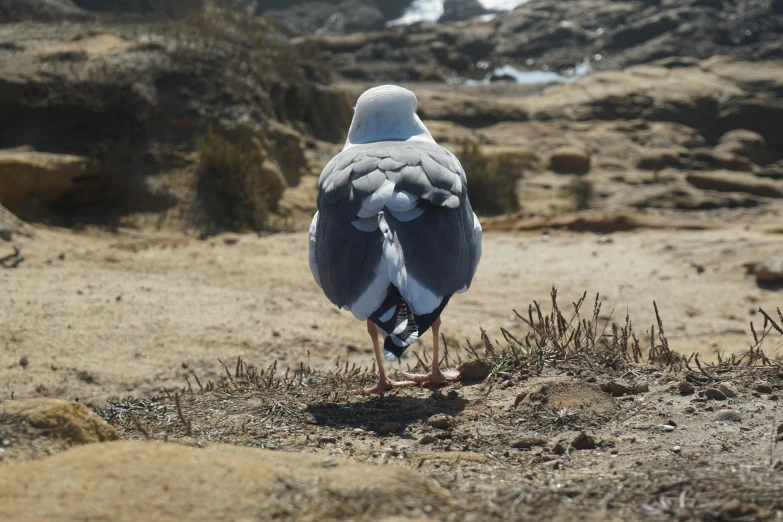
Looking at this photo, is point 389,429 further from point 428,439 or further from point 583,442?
point 583,442

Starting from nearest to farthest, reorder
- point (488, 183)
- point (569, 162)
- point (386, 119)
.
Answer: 1. point (386, 119)
2. point (488, 183)
3. point (569, 162)

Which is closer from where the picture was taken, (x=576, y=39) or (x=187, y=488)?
(x=187, y=488)

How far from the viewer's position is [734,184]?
14.2 m

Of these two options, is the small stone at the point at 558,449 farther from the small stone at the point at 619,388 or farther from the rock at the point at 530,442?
the small stone at the point at 619,388

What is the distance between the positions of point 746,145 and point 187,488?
18.3m

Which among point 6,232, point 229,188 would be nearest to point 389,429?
point 6,232

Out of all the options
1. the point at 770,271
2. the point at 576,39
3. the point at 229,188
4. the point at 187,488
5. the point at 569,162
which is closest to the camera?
the point at 187,488

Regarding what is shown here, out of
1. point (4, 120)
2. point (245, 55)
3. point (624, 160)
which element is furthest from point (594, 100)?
point (4, 120)

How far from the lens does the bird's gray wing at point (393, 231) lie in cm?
382

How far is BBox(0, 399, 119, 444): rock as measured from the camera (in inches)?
117

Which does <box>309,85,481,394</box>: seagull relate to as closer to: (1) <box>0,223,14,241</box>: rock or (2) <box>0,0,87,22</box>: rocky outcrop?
(1) <box>0,223,14,241</box>: rock

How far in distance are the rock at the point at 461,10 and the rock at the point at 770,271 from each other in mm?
35189

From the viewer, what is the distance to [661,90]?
2108 centimetres

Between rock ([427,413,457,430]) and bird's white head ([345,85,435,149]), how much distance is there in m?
1.95
